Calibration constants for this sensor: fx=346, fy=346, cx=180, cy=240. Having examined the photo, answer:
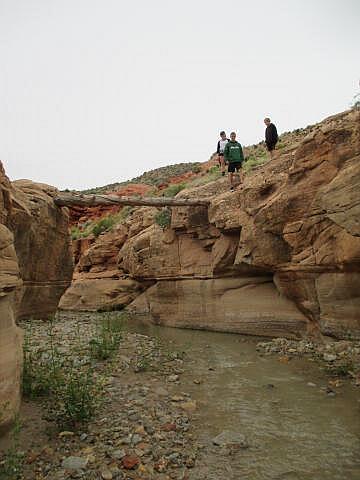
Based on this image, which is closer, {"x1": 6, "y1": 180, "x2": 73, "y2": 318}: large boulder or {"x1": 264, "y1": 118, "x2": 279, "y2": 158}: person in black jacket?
{"x1": 6, "y1": 180, "x2": 73, "y2": 318}: large boulder

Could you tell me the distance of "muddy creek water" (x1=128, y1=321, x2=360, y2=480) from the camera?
3627 mm

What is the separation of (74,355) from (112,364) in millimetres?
962

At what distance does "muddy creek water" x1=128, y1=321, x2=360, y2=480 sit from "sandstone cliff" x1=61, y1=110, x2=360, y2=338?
1.99m

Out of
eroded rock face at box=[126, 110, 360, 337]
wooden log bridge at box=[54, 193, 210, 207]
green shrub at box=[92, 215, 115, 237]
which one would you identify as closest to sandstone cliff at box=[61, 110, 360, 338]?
eroded rock face at box=[126, 110, 360, 337]

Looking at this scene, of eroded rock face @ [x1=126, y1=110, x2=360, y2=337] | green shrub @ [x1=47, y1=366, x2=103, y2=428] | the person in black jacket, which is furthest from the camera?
the person in black jacket

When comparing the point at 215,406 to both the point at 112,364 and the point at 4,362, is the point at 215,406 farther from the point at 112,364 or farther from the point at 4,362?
the point at 4,362

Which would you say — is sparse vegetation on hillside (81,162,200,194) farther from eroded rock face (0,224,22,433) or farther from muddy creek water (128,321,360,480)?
eroded rock face (0,224,22,433)

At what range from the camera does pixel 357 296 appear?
758 centimetres

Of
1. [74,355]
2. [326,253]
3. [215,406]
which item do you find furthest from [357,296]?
[74,355]

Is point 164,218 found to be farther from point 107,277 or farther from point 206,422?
point 206,422

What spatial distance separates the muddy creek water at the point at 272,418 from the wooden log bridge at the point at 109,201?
17.1 ft

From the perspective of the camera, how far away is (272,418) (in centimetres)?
483

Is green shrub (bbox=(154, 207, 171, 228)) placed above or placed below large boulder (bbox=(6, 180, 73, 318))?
above

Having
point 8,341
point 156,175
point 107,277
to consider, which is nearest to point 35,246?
point 8,341
